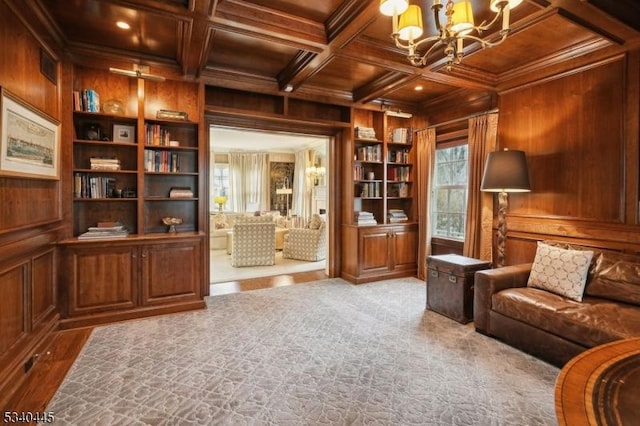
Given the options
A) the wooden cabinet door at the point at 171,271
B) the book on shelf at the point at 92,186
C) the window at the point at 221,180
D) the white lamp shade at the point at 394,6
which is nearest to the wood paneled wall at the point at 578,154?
the white lamp shade at the point at 394,6

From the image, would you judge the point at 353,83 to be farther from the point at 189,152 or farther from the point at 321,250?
the point at 321,250

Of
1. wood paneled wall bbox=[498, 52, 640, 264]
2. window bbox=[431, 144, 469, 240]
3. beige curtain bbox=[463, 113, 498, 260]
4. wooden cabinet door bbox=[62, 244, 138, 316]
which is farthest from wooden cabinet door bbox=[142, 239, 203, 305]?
wood paneled wall bbox=[498, 52, 640, 264]

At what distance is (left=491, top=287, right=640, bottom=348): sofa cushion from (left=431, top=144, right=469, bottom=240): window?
6.33ft

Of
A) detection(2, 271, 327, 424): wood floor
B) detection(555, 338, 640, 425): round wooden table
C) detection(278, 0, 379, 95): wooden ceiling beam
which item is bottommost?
detection(2, 271, 327, 424): wood floor

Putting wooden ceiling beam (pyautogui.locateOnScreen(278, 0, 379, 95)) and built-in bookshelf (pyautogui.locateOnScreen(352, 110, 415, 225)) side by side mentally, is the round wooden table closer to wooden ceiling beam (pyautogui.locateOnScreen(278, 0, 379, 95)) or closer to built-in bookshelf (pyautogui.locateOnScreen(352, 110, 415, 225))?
wooden ceiling beam (pyautogui.locateOnScreen(278, 0, 379, 95))

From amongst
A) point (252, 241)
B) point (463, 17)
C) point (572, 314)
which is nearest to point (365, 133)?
point (252, 241)

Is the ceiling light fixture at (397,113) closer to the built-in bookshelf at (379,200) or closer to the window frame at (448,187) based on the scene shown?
the built-in bookshelf at (379,200)

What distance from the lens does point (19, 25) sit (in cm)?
234

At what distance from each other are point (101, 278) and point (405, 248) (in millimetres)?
4140

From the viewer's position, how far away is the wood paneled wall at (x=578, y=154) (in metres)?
2.87

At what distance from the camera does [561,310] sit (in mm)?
2479

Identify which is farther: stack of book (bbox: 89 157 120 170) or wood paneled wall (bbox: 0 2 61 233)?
stack of book (bbox: 89 157 120 170)

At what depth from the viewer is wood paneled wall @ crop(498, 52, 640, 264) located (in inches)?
113

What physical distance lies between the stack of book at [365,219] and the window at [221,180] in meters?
6.55
